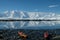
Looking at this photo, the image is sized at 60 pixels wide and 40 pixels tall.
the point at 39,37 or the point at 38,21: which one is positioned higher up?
the point at 38,21

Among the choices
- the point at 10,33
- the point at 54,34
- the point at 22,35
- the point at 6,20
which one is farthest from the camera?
the point at 54,34

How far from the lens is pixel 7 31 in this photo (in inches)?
154

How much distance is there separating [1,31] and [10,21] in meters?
0.63

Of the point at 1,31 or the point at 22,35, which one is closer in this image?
the point at 22,35

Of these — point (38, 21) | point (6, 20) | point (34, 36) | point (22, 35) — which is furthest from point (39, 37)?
point (6, 20)

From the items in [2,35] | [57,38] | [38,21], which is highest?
[38,21]

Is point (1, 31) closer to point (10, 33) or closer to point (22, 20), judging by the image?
point (10, 33)

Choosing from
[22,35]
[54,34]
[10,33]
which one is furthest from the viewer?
[54,34]

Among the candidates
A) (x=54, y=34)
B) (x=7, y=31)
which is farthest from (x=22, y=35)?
(x=54, y=34)

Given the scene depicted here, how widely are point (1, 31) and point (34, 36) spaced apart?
861mm

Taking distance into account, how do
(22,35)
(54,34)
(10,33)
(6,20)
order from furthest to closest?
1. (54,34)
2. (10,33)
3. (6,20)
4. (22,35)

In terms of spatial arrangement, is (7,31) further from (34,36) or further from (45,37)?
(45,37)

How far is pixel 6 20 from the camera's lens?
3572mm

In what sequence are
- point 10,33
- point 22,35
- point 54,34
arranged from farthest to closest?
1. point 54,34
2. point 10,33
3. point 22,35
